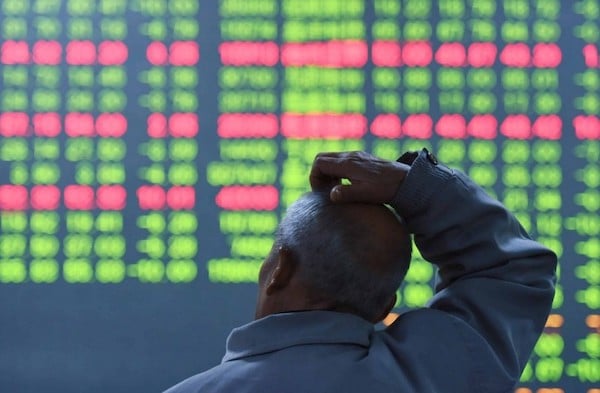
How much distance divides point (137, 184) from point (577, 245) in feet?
2.63

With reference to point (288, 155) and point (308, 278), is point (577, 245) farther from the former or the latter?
point (308, 278)

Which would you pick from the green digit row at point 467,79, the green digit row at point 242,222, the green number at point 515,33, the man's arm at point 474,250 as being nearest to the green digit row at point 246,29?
the green digit row at point 467,79

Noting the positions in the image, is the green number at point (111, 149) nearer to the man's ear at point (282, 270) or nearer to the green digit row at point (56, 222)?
the green digit row at point (56, 222)

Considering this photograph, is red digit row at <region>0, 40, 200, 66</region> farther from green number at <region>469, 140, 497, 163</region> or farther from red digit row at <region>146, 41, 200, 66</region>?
green number at <region>469, 140, 497, 163</region>

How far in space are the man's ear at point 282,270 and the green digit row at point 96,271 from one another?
97cm

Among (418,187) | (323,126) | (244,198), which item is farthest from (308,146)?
(418,187)

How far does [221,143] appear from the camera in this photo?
1.64m

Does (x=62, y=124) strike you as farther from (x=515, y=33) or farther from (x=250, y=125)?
(x=515, y=33)

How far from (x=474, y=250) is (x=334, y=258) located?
0.13m

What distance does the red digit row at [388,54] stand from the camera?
166 cm

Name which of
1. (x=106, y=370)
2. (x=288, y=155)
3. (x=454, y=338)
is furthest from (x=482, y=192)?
(x=106, y=370)

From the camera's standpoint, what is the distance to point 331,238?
65cm

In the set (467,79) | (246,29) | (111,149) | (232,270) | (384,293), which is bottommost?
(232,270)

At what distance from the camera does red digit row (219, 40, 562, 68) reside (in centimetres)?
166
